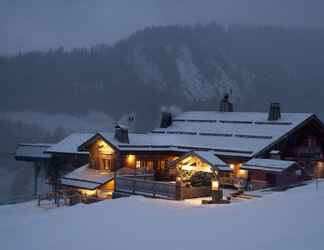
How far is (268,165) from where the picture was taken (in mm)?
31891

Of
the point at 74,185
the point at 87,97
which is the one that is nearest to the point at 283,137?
the point at 74,185

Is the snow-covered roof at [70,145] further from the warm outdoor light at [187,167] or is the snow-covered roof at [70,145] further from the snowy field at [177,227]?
the snowy field at [177,227]

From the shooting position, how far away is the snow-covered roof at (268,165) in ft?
103

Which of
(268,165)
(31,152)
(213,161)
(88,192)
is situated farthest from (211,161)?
(31,152)

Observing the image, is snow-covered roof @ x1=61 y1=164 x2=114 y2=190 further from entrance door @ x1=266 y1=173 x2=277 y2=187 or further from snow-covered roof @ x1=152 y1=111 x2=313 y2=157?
entrance door @ x1=266 y1=173 x2=277 y2=187

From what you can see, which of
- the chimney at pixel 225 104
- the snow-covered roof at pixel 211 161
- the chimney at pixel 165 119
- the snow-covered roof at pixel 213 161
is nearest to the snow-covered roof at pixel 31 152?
the chimney at pixel 165 119

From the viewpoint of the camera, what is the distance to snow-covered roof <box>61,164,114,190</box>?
36.3 m

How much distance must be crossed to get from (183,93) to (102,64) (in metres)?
38.7

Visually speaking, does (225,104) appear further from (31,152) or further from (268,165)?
(31,152)

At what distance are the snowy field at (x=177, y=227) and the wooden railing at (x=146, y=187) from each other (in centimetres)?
394

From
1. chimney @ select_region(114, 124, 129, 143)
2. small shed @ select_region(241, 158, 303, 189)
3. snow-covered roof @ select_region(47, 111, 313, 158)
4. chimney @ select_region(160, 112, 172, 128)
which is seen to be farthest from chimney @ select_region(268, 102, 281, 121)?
chimney @ select_region(114, 124, 129, 143)

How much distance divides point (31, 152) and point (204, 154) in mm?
24786

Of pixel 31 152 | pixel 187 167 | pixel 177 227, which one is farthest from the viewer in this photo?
pixel 31 152

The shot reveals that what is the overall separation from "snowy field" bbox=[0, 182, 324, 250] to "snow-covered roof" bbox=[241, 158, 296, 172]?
8599 mm
